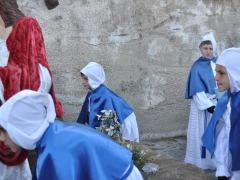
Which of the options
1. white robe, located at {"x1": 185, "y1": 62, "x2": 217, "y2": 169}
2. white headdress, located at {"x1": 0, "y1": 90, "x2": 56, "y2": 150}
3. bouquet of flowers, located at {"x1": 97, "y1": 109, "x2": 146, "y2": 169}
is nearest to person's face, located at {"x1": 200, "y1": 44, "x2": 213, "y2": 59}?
white robe, located at {"x1": 185, "y1": 62, "x2": 217, "y2": 169}

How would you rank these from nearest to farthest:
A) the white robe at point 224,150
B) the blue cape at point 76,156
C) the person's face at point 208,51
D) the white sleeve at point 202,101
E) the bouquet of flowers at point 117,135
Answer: the blue cape at point 76,156, the bouquet of flowers at point 117,135, the white robe at point 224,150, the white sleeve at point 202,101, the person's face at point 208,51

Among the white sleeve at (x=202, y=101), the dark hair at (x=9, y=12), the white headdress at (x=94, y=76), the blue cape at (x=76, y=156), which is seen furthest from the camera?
the white sleeve at (x=202, y=101)

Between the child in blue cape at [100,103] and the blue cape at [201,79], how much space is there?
977 millimetres

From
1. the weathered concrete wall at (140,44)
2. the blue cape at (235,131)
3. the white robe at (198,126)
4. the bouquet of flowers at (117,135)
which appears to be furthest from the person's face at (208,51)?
the blue cape at (235,131)

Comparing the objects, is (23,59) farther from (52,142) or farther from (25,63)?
(52,142)

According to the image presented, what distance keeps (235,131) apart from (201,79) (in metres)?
2.62

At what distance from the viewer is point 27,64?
13.8 feet

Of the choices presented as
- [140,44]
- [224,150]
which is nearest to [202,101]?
[140,44]

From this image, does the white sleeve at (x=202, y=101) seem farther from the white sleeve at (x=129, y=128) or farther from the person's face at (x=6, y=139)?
the person's face at (x=6, y=139)

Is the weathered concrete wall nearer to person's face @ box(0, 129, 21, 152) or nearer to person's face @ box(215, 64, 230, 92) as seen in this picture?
person's face @ box(215, 64, 230, 92)

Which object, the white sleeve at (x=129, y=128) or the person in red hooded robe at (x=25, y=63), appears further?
the white sleeve at (x=129, y=128)

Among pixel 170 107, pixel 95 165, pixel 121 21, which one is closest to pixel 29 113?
pixel 95 165

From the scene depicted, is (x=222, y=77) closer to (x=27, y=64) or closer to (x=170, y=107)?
(x=27, y=64)

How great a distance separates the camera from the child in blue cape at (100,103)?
5.83 m
